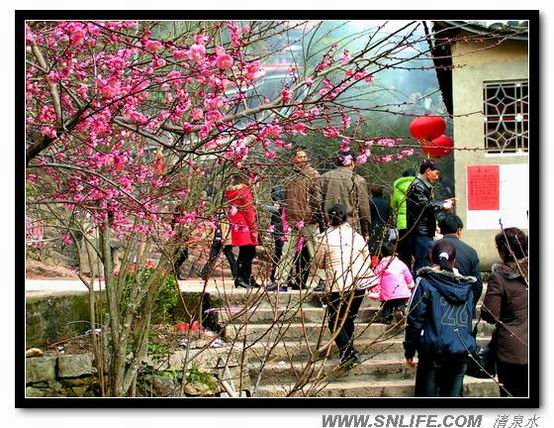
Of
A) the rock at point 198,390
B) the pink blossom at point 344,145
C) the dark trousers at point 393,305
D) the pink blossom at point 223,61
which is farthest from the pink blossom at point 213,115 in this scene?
the dark trousers at point 393,305

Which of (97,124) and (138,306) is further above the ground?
(97,124)

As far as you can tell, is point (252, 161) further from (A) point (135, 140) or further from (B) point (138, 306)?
(B) point (138, 306)

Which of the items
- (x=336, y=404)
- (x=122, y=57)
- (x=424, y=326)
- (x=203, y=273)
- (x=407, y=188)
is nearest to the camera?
(x=122, y=57)

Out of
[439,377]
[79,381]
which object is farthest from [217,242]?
[439,377]

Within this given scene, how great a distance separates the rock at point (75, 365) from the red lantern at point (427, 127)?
2.07 m

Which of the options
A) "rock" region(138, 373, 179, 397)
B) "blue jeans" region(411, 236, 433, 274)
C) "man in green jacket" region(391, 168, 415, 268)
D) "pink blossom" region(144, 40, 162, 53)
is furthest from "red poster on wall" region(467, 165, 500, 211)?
"pink blossom" region(144, 40, 162, 53)

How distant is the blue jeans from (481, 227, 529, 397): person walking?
116 cm

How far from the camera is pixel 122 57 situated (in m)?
3.77

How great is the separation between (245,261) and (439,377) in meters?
1.68

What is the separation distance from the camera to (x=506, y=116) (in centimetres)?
529

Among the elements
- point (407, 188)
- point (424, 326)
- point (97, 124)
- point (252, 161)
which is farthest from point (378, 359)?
point (97, 124)

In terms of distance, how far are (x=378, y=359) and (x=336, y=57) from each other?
1.65 meters

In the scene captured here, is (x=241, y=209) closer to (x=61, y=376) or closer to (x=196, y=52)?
(x=61, y=376)

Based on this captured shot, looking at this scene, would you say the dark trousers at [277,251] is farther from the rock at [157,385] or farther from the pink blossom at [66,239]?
the pink blossom at [66,239]
